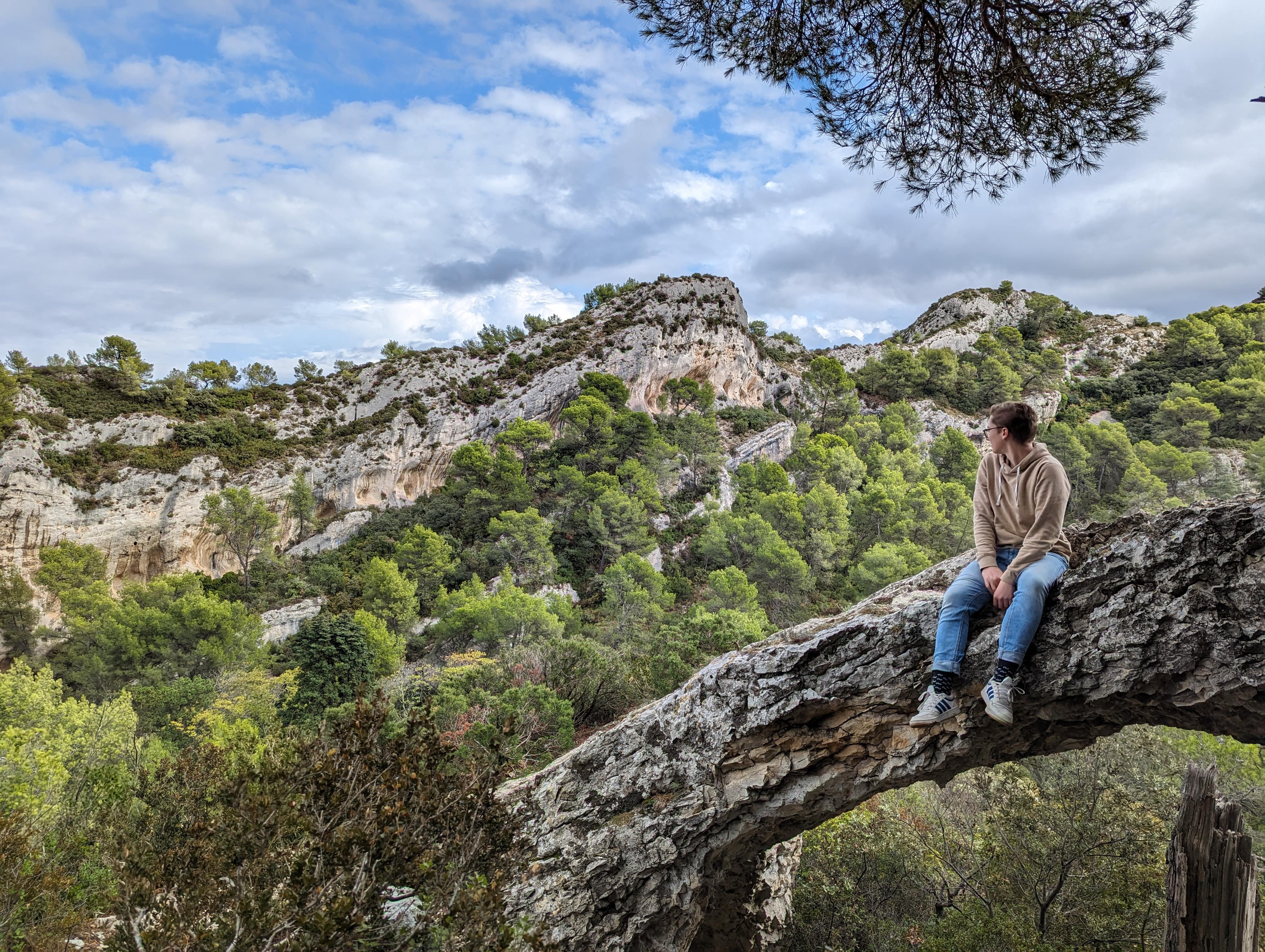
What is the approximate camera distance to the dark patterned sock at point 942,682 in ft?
12.9

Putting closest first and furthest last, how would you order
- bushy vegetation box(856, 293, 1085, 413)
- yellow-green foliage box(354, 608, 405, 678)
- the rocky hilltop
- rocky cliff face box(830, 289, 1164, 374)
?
yellow-green foliage box(354, 608, 405, 678) → the rocky hilltop → bushy vegetation box(856, 293, 1085, 413) → rocky cliff face box(830, 289, 1164, 374)

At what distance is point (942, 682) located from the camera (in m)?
3.93

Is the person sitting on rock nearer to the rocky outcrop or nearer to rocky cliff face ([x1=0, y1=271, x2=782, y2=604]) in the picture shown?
the rocky outcrop

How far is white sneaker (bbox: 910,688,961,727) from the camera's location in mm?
3875

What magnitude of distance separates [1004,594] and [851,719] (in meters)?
1.73

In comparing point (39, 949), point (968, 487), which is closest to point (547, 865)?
point (39, 949)

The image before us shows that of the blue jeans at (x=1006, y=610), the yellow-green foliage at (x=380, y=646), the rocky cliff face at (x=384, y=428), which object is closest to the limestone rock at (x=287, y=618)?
the yellow-green foliage at (x=380, y=646)

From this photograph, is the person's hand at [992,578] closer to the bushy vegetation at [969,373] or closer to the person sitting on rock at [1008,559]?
the person sitting on rock at [1008,559]

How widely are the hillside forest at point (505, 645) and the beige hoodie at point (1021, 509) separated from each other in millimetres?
3666

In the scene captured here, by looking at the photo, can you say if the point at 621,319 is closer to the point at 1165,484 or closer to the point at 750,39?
the point at 1165,484

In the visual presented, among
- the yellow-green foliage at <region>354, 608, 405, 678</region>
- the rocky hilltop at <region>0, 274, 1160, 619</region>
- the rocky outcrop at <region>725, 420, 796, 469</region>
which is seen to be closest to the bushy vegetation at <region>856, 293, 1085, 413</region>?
the rocky hilltop at <region>0, 274, 1160, 619</region>

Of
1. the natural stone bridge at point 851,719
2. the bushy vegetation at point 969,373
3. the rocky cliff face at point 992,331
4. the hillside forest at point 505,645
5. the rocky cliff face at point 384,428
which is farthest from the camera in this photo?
the rocky cliff face at point 992,331

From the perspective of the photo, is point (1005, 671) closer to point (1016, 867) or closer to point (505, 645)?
point (1016, 867)

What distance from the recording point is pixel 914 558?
26.3m
